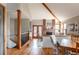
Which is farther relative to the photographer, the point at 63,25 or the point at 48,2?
the point at 63,25

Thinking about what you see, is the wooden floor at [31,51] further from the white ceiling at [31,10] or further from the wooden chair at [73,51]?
the white ceiling at [31,10]

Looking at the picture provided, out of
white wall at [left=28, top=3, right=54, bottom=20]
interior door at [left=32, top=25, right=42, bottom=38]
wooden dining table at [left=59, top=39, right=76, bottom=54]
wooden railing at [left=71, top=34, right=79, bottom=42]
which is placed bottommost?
wooden dining table at [left=59, top=39, right=76, bottom=54]

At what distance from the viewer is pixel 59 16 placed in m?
3.02

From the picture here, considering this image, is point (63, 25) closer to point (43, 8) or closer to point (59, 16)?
point (59, 16)

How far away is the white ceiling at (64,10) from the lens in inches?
110

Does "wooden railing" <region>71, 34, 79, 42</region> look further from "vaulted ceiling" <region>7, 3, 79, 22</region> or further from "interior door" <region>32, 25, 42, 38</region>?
"interior door" <region>32, 25, 42, 38</region>

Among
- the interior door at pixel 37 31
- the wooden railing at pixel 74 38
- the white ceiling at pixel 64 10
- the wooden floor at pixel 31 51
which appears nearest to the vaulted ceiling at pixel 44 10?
the white ceiling at pixel 64 10

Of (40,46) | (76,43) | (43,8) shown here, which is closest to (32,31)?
(40,46)

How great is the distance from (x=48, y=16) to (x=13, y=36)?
926 mm

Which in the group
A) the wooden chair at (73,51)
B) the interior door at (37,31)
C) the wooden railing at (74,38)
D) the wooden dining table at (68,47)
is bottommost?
the wooden chair at (73,51)

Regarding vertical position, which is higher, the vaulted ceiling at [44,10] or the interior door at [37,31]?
the vaulted ceiling at [44,10]

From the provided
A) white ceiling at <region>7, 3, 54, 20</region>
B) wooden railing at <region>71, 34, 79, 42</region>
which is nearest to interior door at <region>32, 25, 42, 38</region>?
white ceiling at <region>7, 3, 54, 20</region>

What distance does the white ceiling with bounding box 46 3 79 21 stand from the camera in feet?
9.17

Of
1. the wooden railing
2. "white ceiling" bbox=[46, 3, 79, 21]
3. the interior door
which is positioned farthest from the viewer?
the interior door
